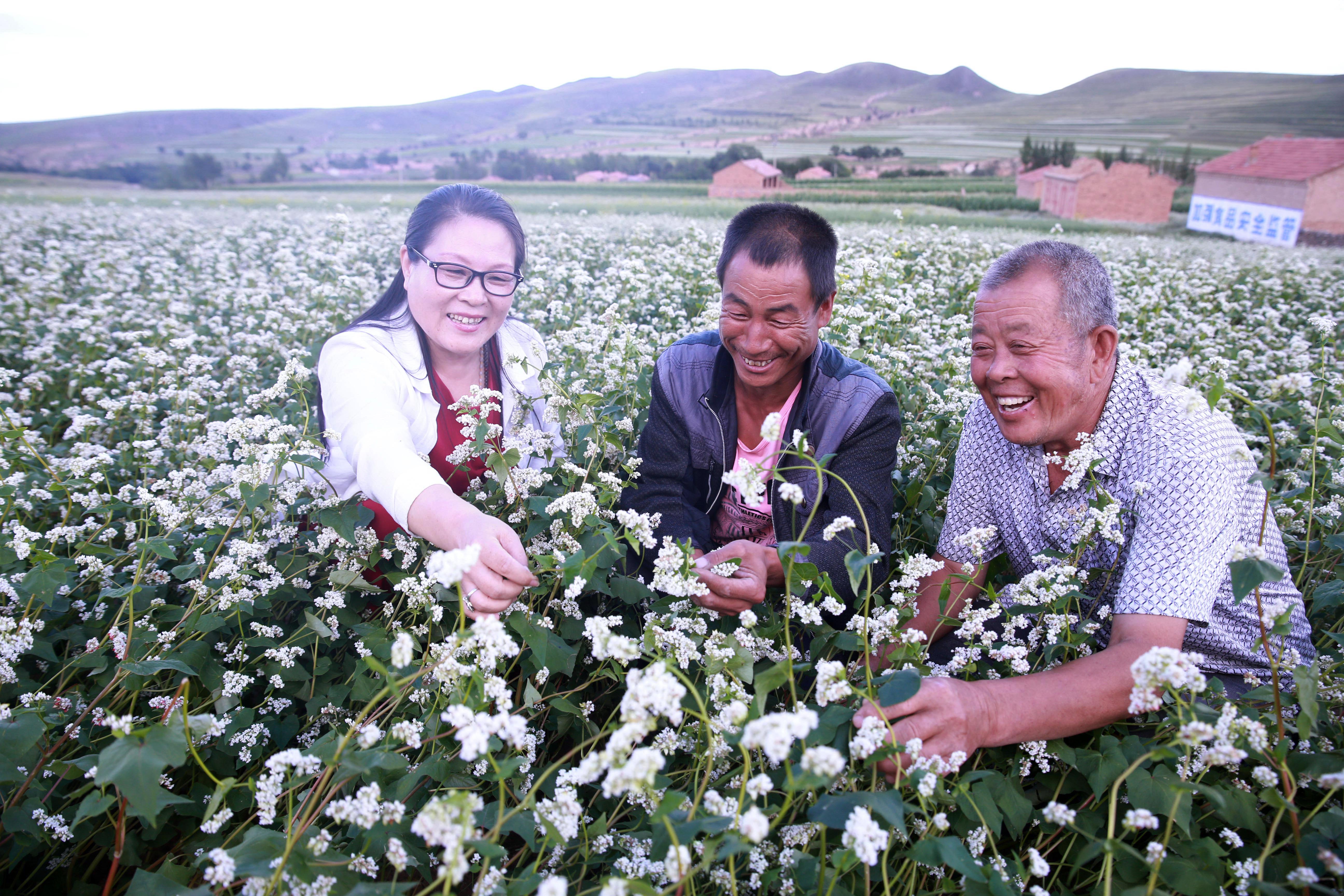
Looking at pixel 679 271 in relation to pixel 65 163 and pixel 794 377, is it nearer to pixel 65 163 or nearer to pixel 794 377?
pixel 794 377

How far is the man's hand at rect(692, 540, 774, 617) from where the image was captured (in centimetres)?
214

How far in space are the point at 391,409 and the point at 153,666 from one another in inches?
49.7

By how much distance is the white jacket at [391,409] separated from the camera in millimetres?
2395

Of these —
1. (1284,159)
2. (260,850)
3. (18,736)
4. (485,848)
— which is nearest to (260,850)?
(260,850)

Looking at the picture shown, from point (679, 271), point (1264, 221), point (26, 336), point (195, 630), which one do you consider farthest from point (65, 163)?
point (1264, 221)

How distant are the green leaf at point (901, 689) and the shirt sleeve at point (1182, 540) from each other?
100 centimetres

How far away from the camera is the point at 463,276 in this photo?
3.16 meters

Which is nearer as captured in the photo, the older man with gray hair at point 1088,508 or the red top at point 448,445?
the older man with gray hair at point 1088,508

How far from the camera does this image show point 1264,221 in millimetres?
28672

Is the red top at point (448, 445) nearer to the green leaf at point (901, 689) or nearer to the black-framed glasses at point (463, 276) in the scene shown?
the black-framed glasses at point (463, 276)

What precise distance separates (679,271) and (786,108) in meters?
46.5

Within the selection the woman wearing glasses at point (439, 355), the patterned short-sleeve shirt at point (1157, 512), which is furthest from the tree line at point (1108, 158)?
the woman wearing glasses at point (439, 355)

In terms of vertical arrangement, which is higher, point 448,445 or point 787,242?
point 787,242

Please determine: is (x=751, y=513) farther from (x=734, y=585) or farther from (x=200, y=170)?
(x=200, y=170)
